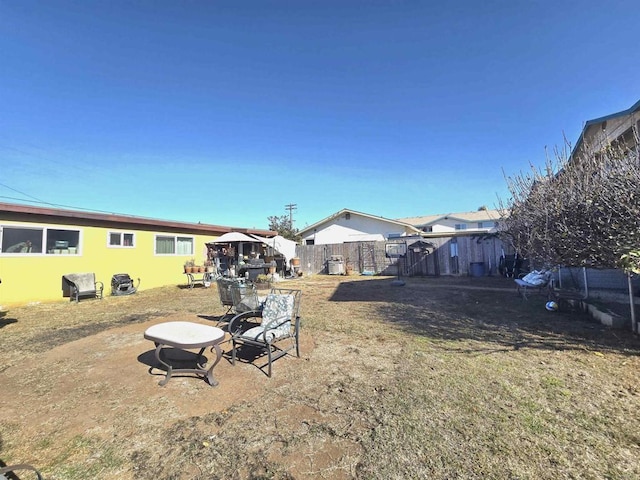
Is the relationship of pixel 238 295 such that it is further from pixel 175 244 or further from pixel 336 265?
pixel 336 265

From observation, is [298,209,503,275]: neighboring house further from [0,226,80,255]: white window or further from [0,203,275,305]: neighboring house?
[0,226,80,255]: white window

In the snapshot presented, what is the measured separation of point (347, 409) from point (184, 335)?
241 cm

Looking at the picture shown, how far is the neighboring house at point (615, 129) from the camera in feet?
20.8

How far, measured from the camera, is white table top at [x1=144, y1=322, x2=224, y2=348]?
3.77 meters

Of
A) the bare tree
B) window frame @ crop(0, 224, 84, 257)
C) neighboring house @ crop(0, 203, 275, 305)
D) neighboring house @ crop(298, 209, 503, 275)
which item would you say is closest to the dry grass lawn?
the bare tree

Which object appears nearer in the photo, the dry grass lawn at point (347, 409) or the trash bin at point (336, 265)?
the dry grass lawn at point (347, 409)

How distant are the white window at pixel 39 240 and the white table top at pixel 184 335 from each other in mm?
9042

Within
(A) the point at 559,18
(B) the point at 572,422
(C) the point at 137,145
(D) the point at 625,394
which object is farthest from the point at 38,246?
(A) the point at 559,18

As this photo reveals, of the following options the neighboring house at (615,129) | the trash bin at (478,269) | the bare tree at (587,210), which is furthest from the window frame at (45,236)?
the trash bin at (478,269)

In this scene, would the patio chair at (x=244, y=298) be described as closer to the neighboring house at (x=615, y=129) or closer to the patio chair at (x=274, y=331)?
the patio chair at (x=274, y=331)

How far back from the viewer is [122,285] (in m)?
11.4

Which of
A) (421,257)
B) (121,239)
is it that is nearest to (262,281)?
(121,239)

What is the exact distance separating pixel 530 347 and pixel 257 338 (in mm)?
4526

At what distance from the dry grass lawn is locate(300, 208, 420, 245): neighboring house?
64.2 feet
